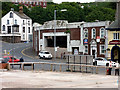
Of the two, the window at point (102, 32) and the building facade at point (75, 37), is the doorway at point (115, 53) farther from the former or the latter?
the window at point (102, 32)

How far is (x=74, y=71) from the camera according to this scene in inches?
1093

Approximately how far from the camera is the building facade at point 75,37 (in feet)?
158

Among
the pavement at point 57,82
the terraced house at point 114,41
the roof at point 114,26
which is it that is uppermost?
the roof at point 114,26

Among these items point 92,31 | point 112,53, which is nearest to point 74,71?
point 112,53

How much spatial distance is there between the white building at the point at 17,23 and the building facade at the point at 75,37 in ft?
54.9

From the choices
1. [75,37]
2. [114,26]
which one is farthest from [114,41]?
[75,37]

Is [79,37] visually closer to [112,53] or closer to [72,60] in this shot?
[112,53]

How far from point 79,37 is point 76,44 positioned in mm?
1508

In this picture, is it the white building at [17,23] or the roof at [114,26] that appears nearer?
the roof at [114,26]

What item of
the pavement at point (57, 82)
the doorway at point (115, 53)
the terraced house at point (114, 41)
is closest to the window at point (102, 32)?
the terraced house at point (114, 41)

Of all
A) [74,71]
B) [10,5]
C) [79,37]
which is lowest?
[74,71]

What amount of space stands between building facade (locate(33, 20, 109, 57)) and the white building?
1675cm

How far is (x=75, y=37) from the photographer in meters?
52.0

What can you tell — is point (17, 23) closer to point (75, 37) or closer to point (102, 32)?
point (75, 37)
